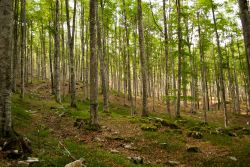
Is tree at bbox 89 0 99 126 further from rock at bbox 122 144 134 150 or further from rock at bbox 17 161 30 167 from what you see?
rock at bbox 17 161 30 167

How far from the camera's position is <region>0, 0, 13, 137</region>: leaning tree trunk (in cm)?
742

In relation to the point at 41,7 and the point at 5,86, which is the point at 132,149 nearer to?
the point at 5,86

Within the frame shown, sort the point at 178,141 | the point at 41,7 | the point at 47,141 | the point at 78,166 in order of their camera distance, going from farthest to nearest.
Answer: the point at 41,7 → the point at 178,141 → the point at 47,141 → the point at 78,166

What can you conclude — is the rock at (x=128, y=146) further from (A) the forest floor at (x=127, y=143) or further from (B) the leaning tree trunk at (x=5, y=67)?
(B) the leaning tree trunk at (x=5, y=67)

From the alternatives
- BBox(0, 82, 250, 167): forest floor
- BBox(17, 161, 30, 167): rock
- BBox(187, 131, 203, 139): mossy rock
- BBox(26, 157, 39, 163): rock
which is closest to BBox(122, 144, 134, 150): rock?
BBox(0, 82, 250, 167): forest floor

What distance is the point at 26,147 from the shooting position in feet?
23.7

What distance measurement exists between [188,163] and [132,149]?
2.34m

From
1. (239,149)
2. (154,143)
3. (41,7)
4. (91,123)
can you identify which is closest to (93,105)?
(91,123)

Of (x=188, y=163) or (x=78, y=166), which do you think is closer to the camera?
(x=78, y=166)

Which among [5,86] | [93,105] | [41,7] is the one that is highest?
[41,7]

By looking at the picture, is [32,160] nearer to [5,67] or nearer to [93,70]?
[5,67]

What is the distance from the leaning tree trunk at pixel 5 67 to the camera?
24.3ft

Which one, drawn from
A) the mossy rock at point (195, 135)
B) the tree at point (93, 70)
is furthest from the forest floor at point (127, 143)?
the tree at point (93, 70)

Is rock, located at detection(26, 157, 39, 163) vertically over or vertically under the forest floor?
over
